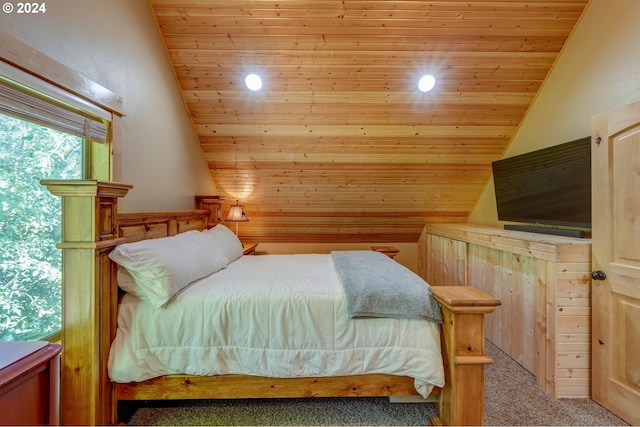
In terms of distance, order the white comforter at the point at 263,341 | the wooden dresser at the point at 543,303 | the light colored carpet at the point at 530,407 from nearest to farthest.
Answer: the white comforter at the point at 263,341, the light colored carpet at the point at 530,407, the wooden dresser at the point at 543,303

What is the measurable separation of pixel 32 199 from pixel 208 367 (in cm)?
118

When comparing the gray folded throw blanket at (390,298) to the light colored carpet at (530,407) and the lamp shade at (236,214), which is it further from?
the lamp shade at (236,214)

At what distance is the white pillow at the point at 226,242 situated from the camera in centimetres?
243

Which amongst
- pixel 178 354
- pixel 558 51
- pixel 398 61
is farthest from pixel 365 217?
pixel 178 354

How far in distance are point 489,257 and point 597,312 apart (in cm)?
86

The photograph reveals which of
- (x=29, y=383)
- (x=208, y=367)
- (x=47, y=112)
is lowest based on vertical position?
(x=208, y=367)

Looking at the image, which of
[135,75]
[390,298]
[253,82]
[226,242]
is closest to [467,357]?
[390,298]

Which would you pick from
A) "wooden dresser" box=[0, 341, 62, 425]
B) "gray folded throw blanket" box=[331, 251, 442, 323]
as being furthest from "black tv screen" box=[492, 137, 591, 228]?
"wooden dresser" box=[0, 341, 62, 425]

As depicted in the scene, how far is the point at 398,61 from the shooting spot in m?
2.49

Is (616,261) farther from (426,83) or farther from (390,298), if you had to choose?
(426,83)

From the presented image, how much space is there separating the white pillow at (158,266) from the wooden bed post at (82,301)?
124 mm

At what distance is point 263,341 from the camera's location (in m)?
1.46

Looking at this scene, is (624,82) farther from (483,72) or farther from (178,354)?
(178,354)

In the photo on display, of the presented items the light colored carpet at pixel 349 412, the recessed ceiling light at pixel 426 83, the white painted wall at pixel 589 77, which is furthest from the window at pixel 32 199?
the white painted wall at pixel 589 77
